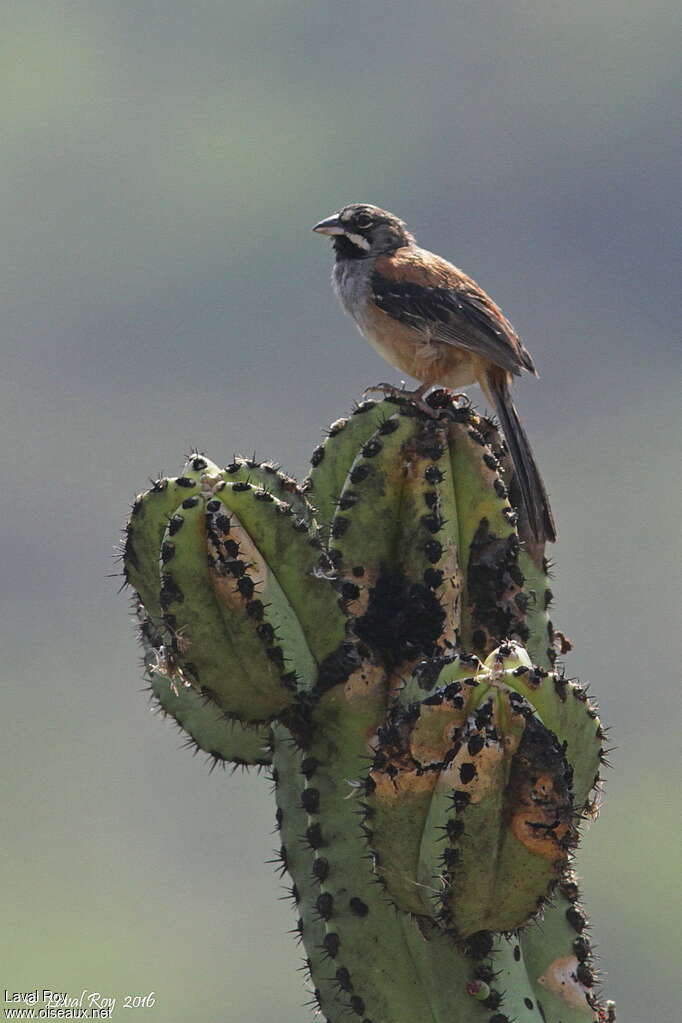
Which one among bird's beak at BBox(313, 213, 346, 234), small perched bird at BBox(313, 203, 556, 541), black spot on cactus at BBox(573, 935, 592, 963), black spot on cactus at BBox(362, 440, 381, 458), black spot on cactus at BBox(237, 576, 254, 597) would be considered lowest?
black spot on cactus at BBox(573, 935, 592, 963)

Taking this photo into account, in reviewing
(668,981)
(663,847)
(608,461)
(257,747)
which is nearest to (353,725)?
(257,747)

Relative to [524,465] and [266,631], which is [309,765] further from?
[524,465]

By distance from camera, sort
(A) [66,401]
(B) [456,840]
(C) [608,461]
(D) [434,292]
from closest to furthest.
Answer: (B) [456,840]
(D) [434,292]
(C) [608,461]
(A) [66,401]

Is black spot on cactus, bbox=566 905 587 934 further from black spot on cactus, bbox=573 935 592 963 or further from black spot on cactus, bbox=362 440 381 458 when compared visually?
black spot on cactus, bbox=362 440 381 458

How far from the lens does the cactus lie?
5.88m

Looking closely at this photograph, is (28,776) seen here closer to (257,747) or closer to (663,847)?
(663,847)

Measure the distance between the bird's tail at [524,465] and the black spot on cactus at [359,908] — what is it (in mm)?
Result: 2215

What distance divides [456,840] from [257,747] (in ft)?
5.99

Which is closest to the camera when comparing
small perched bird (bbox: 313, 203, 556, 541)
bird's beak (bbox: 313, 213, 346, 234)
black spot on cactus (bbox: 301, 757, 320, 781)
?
black spot on cactus (bbox: 301, 757, 320, 781)

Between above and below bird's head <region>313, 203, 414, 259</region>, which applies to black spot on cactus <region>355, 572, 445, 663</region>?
below

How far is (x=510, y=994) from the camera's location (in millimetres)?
6473

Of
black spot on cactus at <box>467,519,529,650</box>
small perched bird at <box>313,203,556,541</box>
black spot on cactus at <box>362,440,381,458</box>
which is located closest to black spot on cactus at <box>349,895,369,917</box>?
black spot on cactus at <box>467,519,529,650</box>

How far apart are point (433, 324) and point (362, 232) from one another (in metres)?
1.43

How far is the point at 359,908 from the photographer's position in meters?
6.48
